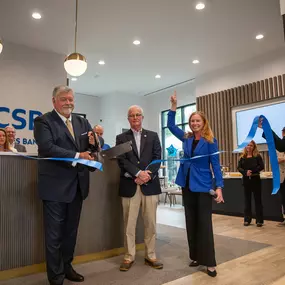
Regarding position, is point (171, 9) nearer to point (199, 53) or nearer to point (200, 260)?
point (199, 53)

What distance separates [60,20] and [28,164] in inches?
155

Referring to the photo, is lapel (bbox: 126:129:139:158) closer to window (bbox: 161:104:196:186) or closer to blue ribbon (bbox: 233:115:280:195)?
blue ribbon (bbox: 233:115:280:195)

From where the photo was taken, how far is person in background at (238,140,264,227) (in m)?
5.48

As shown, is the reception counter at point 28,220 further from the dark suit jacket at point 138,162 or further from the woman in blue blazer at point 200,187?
the woman in blue blazer at point 200,187

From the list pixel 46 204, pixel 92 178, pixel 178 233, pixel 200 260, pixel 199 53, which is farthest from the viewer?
pixel 199 53

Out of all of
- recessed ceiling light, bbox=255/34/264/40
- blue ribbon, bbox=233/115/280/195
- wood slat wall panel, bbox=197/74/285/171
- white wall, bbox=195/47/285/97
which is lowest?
blue ribbon, bbox=233/115/280/195

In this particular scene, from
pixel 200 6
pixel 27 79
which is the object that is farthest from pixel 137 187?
pixel 27 79

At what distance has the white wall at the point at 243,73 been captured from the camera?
7.38 metres

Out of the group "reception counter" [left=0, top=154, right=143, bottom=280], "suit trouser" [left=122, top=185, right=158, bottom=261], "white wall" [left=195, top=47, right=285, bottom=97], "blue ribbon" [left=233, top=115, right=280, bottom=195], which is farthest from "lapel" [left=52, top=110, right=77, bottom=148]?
"white wall" [left=195, top=47, right=285, bottom=97]

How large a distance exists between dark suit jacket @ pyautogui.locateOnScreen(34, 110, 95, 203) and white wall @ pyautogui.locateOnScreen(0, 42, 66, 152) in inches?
183

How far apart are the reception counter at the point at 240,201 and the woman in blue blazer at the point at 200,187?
139 inches

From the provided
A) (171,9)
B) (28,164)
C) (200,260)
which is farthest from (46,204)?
(171,9)

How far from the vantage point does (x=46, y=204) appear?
2.40 m

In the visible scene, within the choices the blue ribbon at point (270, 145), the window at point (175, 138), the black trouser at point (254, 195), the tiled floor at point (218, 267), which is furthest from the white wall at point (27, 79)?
the blue ribbon at point (270, 145)
